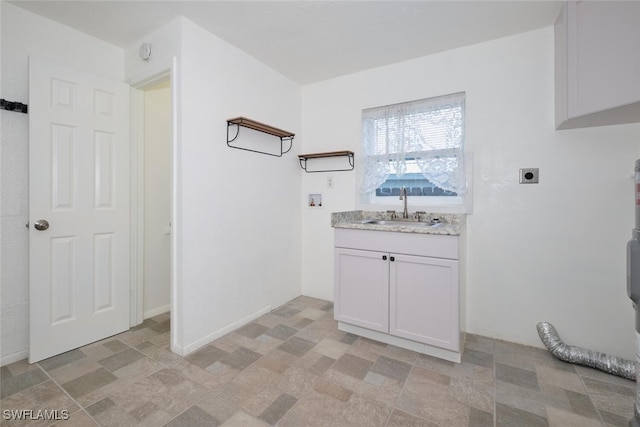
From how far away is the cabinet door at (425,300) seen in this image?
74.9 inches

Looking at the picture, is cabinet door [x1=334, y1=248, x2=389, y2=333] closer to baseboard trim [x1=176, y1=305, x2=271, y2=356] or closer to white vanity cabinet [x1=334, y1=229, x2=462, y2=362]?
white vanity cabinet [x1=334, y1=229, x2=462, y2=362]

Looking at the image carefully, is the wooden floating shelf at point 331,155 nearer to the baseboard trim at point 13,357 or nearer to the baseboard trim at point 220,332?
the baseboard trim at point 220,332

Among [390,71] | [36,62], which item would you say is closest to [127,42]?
[36,62]

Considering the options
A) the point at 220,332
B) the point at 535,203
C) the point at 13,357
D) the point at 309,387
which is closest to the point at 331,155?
the point at 535,203

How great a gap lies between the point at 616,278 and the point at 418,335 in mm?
1348

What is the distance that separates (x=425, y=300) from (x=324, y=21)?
2083 millimetres

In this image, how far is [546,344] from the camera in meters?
1.99

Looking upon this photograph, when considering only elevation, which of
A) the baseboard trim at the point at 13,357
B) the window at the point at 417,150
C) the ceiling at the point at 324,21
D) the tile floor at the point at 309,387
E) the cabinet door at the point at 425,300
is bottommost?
the tile floor at the point at 309,387

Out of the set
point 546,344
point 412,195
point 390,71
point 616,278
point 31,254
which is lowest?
point 546,344

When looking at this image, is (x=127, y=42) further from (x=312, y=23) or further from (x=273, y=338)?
(x=273, y=338)

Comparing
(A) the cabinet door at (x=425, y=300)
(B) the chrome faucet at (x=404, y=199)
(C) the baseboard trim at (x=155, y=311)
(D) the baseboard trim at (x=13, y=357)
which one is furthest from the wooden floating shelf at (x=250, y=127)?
(D) the baseboard trim at (x=13, y=357)

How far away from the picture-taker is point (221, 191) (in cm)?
230

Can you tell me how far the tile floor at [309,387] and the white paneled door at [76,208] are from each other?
23 cm

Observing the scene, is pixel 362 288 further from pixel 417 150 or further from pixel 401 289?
pixel 417 150
